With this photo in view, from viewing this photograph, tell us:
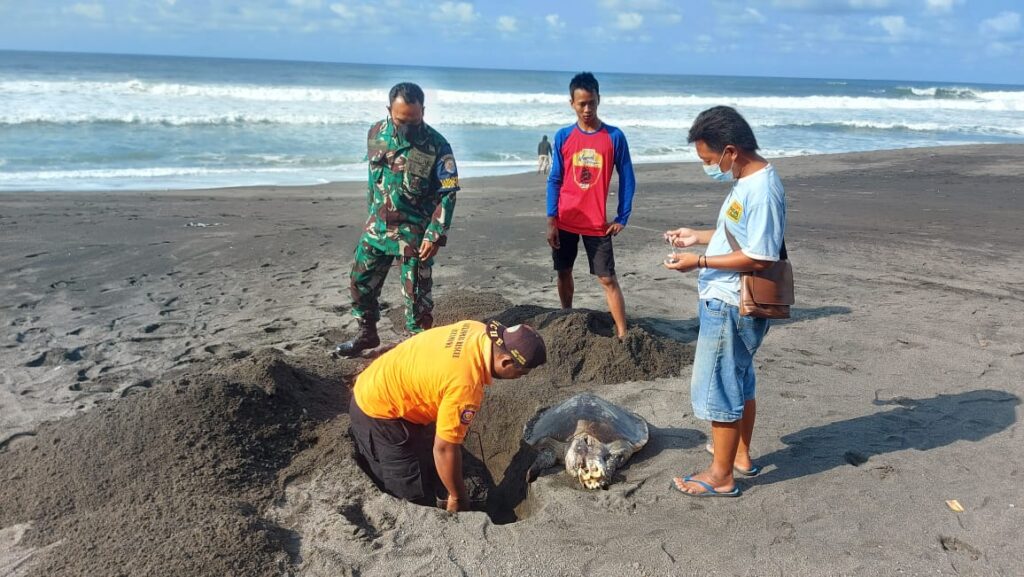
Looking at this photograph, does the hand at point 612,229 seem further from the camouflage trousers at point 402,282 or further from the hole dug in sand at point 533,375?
the camouflage trousers at point 402,282

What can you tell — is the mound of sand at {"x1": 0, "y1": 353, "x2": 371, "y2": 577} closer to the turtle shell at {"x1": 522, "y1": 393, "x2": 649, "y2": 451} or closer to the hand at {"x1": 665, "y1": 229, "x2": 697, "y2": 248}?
the turtle shell at {"x1": 522, "y1": 393, "x2": 649, "y2": 451}

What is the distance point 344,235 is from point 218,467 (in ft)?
17.5

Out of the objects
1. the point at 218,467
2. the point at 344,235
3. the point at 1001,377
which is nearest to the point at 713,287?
the point at 218,467

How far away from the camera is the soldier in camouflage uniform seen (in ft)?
14.2

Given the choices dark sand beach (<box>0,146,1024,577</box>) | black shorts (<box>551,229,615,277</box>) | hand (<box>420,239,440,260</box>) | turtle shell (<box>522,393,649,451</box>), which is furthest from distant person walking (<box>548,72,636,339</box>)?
turtle shell (<box>522,393,649,451</box>)

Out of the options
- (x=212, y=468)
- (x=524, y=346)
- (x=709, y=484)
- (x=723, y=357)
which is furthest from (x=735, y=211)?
(x=212, y=468)

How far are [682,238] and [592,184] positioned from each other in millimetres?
Result: 1497

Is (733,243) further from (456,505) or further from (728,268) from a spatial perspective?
(456,505)

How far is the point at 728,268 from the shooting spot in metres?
2.79

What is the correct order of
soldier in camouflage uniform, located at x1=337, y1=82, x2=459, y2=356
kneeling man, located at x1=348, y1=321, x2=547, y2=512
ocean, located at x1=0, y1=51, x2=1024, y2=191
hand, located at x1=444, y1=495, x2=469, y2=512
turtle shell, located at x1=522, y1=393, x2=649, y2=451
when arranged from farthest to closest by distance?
ocean, located at x1=0, y1=51, x2=1024, y2=191 → soldier in camouflage uniform, located at x1=337, y1=82, x2=459, y2=356 → turtle shell, located at x1=522, y1=393, x2=649, y2=451 → hand, located at x1=444, y1=495, x2=469, y2=512 → kneeling man, located at x1=348, y1=321, x2=547, y2=512

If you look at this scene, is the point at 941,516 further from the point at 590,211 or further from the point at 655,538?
the point at 590,211

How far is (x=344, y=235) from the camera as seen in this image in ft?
27.6

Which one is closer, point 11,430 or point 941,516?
point 941,516

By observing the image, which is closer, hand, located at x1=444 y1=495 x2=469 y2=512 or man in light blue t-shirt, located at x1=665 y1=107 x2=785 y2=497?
man in light blue t-shirt, located at x1=665 y1=107 x2=785 y2=497
